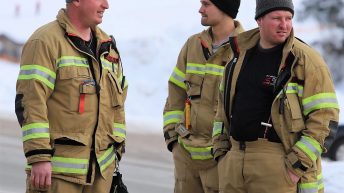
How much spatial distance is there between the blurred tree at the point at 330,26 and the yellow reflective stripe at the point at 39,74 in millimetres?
14678

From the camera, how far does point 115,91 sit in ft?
19.7

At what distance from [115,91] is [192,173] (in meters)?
1.10

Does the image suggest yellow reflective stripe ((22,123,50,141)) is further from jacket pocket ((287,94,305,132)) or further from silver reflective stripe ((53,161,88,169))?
jacket pocket ((287,94,305,132))

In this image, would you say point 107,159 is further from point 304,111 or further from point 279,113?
point 304,111

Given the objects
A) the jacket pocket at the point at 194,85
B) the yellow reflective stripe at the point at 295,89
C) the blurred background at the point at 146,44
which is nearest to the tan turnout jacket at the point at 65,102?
the jacket pocket at the point at 194,85

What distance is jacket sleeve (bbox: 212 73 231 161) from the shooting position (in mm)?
5973

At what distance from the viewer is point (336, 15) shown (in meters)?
20.9

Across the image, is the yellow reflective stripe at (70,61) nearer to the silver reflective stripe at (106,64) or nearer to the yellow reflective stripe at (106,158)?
the silver reflective stripe at (106,64)

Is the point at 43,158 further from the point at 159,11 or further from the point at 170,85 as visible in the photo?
the point at 159,11

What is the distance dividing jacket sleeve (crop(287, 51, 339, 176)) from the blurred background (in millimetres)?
6819

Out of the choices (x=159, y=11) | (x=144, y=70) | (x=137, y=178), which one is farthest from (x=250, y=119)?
(x=159, y=11)

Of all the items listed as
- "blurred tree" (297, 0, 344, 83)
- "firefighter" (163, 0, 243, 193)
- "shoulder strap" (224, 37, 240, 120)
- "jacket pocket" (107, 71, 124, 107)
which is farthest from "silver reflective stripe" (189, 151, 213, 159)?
"blurred tree" (297, 0, 344, 83)

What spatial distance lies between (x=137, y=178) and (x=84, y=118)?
5.69 metres

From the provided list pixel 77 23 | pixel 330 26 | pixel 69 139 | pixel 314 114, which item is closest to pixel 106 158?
pixel 69 139
